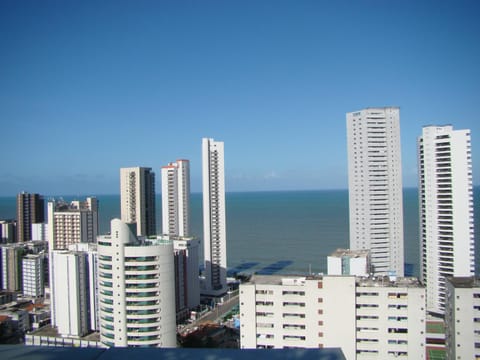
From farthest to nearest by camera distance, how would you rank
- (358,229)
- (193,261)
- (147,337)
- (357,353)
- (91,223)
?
(91,223) → (358,229) → (193,261) → (147,337) → (357,353)

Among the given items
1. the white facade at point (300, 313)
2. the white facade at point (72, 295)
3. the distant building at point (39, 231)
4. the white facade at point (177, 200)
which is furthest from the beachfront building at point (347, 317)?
the distant building at point (39, 231)

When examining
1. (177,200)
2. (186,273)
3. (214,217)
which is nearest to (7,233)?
(177,200)

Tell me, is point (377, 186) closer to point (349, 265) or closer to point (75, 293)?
point (349, 265)

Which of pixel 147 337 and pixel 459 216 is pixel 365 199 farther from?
pixel 147 337

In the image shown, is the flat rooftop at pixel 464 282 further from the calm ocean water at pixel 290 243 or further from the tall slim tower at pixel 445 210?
the calm ocean water at pixel 290 243

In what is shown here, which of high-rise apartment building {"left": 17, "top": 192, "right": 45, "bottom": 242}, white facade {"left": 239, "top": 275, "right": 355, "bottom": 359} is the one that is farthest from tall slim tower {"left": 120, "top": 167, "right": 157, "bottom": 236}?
white facade {"left": 239, "top": 275, "right": 355, "bottom": 359}

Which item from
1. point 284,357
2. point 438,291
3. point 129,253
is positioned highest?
point 284,357

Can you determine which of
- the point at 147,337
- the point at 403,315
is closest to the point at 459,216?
the point at 403,315
